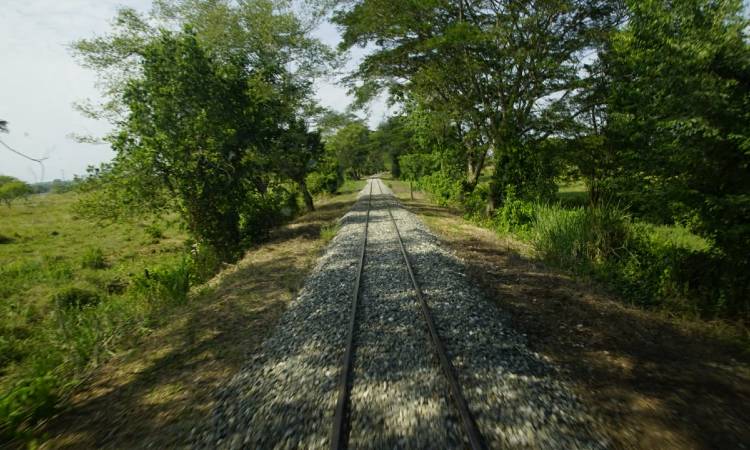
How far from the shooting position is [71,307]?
26.0ft

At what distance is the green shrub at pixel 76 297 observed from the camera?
9.14m

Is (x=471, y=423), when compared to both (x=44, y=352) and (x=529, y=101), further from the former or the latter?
(x=529, y=101)

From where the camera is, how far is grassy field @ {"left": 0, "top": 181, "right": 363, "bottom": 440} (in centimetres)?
394

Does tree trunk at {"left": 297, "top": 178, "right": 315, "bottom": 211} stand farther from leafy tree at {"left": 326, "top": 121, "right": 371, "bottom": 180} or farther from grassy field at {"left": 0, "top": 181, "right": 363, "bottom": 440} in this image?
leafy tree at {"left": 326, "top": 121, "right": 371, "bottom": 180}

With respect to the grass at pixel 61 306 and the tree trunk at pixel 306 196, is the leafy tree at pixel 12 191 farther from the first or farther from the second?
the tree trunk at pixel 306 196

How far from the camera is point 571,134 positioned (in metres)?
12.9

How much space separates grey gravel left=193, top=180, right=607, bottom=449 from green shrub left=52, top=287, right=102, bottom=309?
7335mm

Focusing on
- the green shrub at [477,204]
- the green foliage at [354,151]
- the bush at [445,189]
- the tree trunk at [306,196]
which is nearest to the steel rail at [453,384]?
the green shrub at [477,204]

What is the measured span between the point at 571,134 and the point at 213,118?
13.0 m

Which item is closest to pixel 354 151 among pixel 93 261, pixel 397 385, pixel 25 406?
pixel 93 261

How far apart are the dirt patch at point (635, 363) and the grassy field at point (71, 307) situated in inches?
205

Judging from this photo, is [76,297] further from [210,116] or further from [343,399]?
[343,399]

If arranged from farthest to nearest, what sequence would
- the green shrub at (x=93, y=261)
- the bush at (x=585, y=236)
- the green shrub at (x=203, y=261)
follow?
1. the green shrub at (x=93, y=261)
2. the green shrub at (x=203, y=261)
3. the bush at (x=585, y=236)

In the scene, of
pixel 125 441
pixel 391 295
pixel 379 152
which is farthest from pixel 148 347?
pixel 379 152
